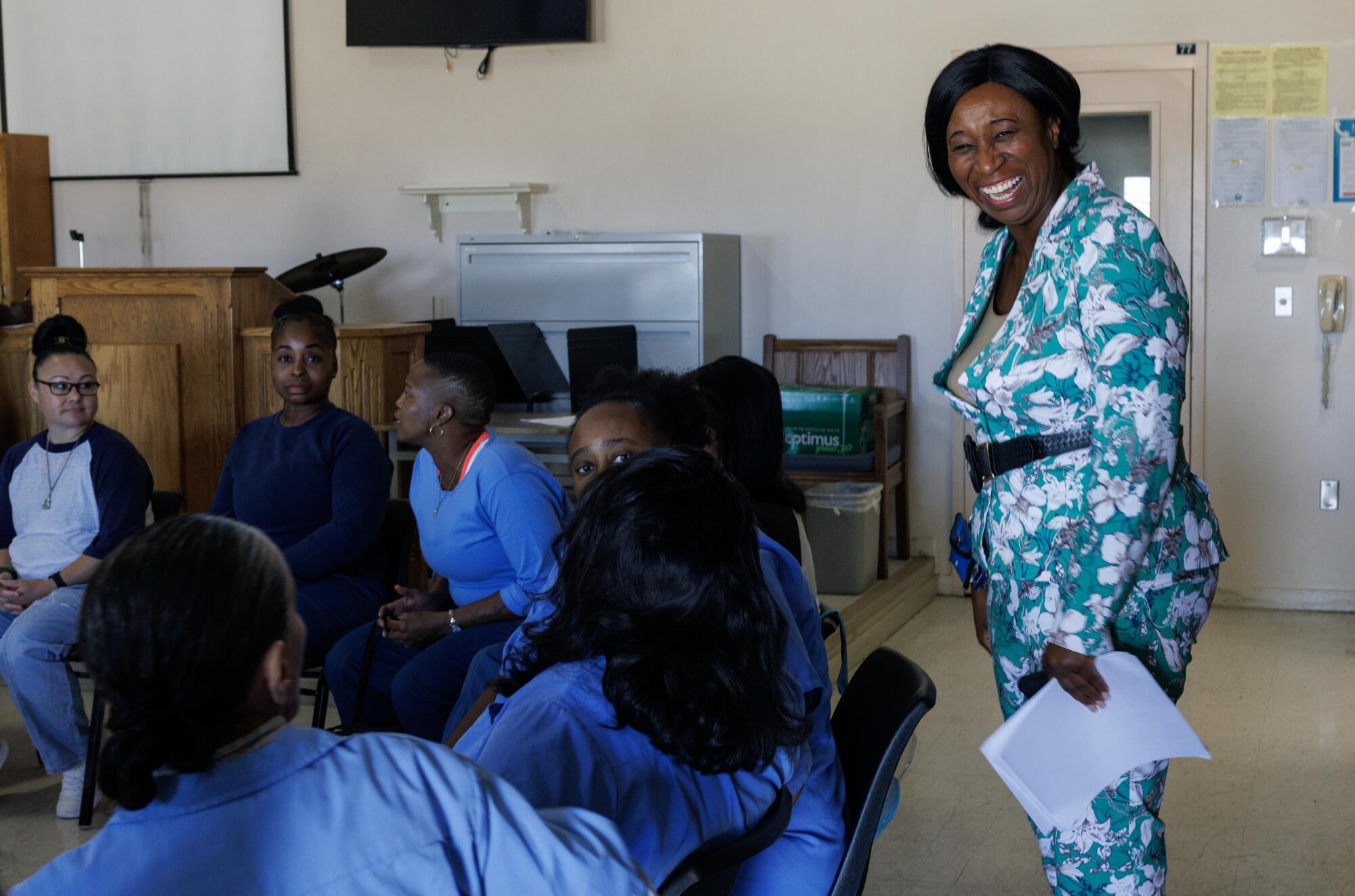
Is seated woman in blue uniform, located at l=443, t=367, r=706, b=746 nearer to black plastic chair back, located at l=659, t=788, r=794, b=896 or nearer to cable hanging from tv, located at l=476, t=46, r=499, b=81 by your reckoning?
black plastic chair back, located at l=659, t=788, r=794, b=896

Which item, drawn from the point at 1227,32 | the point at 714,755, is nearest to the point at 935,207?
the point at 1227,32

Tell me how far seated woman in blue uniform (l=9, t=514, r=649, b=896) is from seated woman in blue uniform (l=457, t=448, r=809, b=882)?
0.77 ft

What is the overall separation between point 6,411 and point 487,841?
4.50 meters

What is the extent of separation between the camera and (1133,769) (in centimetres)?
167

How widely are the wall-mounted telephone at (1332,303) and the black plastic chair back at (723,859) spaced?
4.54 meters

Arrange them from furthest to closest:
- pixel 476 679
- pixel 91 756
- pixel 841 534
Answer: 1. pixel 841 534
2. pixel 91 756
3. pixel 476 679

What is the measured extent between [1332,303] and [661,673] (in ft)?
15.5

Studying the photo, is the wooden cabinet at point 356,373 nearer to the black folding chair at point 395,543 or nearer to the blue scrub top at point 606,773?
the black folding chair at point 395,543

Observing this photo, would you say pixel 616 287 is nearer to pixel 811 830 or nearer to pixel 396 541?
pixel 396 541

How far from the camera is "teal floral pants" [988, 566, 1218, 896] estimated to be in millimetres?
1707

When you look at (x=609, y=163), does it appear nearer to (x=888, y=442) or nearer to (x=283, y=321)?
(x=888, y=442)

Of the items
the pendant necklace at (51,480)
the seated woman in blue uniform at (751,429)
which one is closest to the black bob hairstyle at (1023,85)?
the seated woman in blue uniform at (751,429)

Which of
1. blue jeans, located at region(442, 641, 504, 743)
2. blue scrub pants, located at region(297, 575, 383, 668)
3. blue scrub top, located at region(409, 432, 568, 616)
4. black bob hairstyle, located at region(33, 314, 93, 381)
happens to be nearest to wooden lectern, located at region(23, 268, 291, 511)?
black bob hairstyle, located at region(33, 314, 93, 381)

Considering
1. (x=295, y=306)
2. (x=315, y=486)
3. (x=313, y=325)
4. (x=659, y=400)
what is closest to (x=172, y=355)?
(x=295, y=306)
